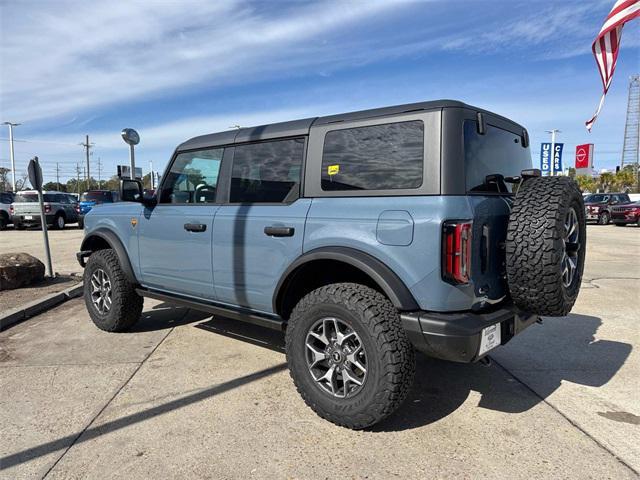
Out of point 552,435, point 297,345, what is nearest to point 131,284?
point 297,345

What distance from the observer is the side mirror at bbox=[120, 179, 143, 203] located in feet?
14.1

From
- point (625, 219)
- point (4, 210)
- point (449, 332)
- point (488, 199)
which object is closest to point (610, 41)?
point (488, 199)

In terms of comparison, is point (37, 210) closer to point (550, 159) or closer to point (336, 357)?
point (336, 357)

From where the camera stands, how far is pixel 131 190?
434 centimetres

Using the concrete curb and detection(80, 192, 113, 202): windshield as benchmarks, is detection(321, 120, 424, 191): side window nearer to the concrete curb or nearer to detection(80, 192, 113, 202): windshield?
the concrete curb

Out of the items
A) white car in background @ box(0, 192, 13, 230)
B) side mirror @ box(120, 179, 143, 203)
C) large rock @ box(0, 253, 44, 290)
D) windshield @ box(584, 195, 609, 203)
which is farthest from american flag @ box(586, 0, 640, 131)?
white car in background @ box(0, 192, 13, 230)

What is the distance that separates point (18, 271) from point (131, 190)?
156 inches

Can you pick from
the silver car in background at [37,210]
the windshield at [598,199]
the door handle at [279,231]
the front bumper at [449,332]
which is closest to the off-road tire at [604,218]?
the windshield at [598,199]

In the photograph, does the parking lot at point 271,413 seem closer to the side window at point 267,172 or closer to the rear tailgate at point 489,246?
the rear tailgate at point 489,246

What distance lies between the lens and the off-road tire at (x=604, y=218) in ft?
78.6

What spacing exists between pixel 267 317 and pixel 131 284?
1.95m

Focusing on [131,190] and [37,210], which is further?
[37,210]

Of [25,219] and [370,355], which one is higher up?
[370,355]

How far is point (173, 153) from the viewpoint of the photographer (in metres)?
4.51
